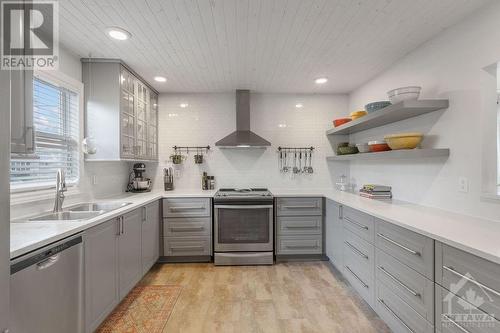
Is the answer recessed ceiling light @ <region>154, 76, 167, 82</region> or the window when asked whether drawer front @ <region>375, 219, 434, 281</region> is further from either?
recessed ceiling light @ <region>154, 76, 167, 82</region>

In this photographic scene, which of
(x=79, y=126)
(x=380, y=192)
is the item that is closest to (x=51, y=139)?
(x=79, y=126)

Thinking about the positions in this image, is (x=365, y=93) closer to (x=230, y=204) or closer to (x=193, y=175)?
(x=230, y=204)

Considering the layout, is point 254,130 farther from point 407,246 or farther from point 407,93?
point 407,246

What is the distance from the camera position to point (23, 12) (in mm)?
941

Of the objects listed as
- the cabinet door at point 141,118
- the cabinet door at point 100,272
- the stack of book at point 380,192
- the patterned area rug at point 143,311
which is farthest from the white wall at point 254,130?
the cabinet door at point 100,272

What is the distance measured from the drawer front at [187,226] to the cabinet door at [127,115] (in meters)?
0.98

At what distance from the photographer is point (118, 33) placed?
2025 mm

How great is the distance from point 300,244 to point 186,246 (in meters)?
1.49

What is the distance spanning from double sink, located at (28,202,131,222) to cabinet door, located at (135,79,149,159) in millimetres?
729

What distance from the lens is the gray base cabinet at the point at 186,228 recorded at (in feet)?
10.3

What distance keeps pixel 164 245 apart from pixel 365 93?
3371 millimetres

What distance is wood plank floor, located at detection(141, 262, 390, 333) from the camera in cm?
195

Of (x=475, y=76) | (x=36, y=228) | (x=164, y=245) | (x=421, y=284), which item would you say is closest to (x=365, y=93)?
(x=475, y=76)

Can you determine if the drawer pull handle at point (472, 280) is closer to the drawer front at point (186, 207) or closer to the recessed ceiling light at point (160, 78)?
the drawer front at point (186, 207)
